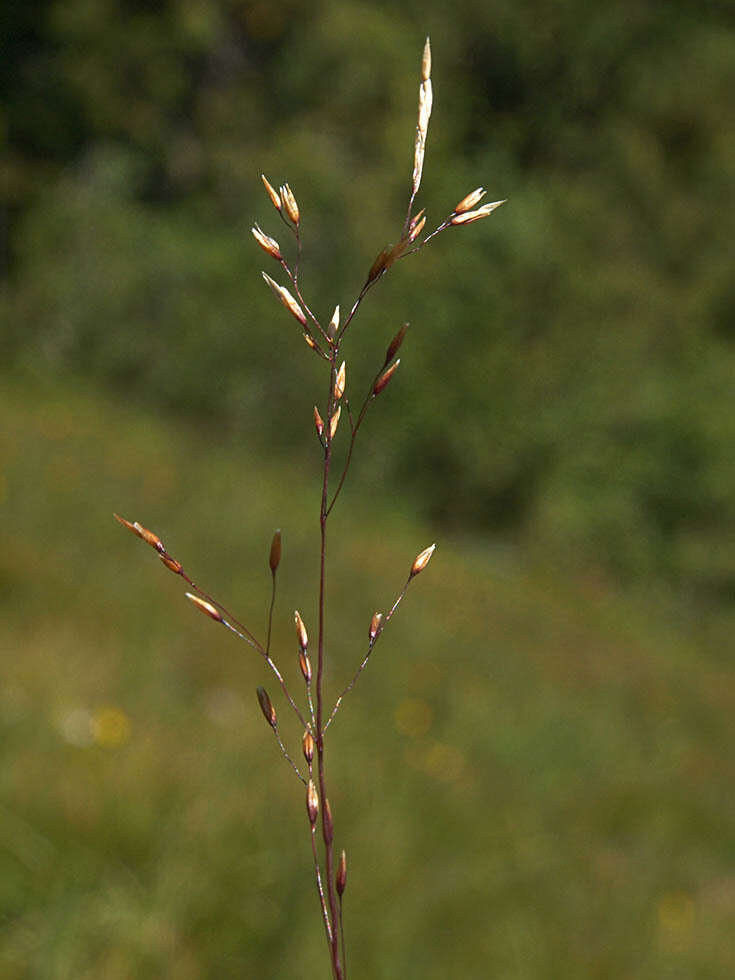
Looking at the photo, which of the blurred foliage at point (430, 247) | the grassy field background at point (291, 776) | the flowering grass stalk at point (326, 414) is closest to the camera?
the flowering grass stalk at point (326, 414)

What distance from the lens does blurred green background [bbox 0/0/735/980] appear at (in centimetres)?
187

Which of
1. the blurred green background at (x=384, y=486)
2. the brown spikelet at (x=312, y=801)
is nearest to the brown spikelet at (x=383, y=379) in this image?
the brown spikelet at (x=312, y=801)

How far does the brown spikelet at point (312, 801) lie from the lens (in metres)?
0.33

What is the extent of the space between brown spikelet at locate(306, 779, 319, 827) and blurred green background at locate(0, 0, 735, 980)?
120 centimetres

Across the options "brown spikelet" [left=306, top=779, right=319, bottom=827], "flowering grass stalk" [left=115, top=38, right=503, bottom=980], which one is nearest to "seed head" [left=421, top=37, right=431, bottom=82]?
"flowering grass stalk" [left=115, top=38, right=503, bottom=980]

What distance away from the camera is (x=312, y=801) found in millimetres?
333

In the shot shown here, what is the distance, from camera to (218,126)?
11734 mm

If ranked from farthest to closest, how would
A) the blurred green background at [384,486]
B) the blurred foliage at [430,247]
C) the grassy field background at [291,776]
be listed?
the blurred foliage at [430,247]
the blurred green background at [384,486]
the grassy field background at [291,776]

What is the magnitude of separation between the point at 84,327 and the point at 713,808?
8.06 meters

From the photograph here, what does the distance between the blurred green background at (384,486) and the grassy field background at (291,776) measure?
0.04 ft

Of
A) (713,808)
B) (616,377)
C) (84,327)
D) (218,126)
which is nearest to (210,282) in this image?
(84,327)

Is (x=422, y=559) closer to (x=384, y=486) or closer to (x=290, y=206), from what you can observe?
(x=290, y=206)

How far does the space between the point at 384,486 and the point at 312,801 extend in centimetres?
904

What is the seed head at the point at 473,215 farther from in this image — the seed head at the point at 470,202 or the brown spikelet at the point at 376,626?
the brown spikelet at the point at 376,626
